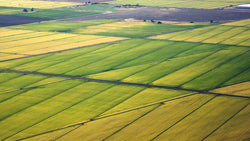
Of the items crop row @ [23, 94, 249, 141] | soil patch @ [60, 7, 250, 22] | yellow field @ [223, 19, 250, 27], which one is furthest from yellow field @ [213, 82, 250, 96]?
soil patch @ [60, 7, 250, 22]

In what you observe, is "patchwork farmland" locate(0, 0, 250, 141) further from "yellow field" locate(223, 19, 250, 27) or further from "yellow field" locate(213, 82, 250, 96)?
"yellow field" locate(223, 19, 250, 27)

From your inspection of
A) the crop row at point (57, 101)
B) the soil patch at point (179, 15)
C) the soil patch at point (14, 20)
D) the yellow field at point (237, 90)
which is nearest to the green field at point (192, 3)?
the soil patch at point (179, 15)

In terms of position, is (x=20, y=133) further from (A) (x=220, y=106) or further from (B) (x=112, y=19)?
(B) (x=112, y=19)

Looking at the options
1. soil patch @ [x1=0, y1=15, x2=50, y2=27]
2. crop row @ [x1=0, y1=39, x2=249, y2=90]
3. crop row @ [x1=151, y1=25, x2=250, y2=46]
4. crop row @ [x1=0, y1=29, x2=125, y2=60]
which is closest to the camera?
crop row @ [x1=0, y1=39, x2=249, y2=90]

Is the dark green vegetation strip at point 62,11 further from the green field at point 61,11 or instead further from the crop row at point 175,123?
the crop row at point 175,123

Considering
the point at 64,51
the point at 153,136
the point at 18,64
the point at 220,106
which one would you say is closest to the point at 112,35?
the point at 64,51

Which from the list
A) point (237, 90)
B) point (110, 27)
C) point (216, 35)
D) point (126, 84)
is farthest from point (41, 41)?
point (237, 90)
